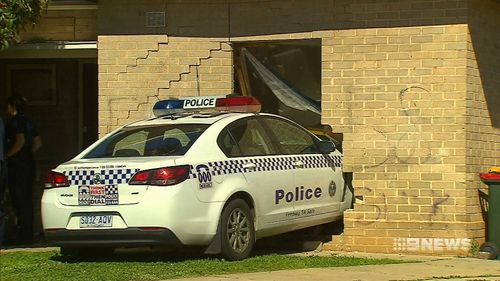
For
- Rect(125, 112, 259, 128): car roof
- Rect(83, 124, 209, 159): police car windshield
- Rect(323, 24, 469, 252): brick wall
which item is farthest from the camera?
Rect(323, 24, 469, 252): brick wall

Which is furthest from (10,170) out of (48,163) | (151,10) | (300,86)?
(300,86)

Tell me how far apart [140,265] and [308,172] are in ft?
7.68

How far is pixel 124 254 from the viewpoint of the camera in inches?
444

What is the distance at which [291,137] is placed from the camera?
11.5 metres

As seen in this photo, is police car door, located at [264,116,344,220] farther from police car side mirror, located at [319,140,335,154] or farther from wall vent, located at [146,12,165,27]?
wall vent, located at [146,12,165,27]

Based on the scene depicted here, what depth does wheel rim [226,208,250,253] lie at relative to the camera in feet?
33.4

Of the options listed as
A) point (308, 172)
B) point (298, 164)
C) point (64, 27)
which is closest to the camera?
point (298, 164)

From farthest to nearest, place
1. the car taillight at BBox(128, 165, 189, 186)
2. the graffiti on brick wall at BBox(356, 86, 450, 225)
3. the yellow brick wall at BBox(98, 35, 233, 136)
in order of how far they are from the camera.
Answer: the yellow brick wall at BBox(98, 35, 233, 136) → the graffiti on brick wall at BBox(356, 86, 450, 225) → the car taillight at BBox(128, 165, 189, 186)

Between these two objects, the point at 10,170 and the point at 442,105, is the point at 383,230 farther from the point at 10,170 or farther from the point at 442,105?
the point at 10,170

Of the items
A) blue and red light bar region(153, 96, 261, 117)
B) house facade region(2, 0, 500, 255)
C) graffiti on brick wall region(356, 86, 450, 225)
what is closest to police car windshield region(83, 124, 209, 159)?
blue and red light bar region(153, 96, 261, 117)

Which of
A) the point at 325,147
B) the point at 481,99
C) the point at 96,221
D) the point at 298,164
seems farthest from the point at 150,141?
the point at 481,99

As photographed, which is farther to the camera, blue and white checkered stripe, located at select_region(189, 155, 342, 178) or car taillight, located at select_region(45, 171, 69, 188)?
blue and white checkered stripe, located at select_region(189, 155, 342, 178)

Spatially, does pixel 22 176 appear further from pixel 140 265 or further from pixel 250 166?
pixel 250 166

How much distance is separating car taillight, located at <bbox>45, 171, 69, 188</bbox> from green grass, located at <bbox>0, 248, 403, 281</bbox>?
782 millimetres
